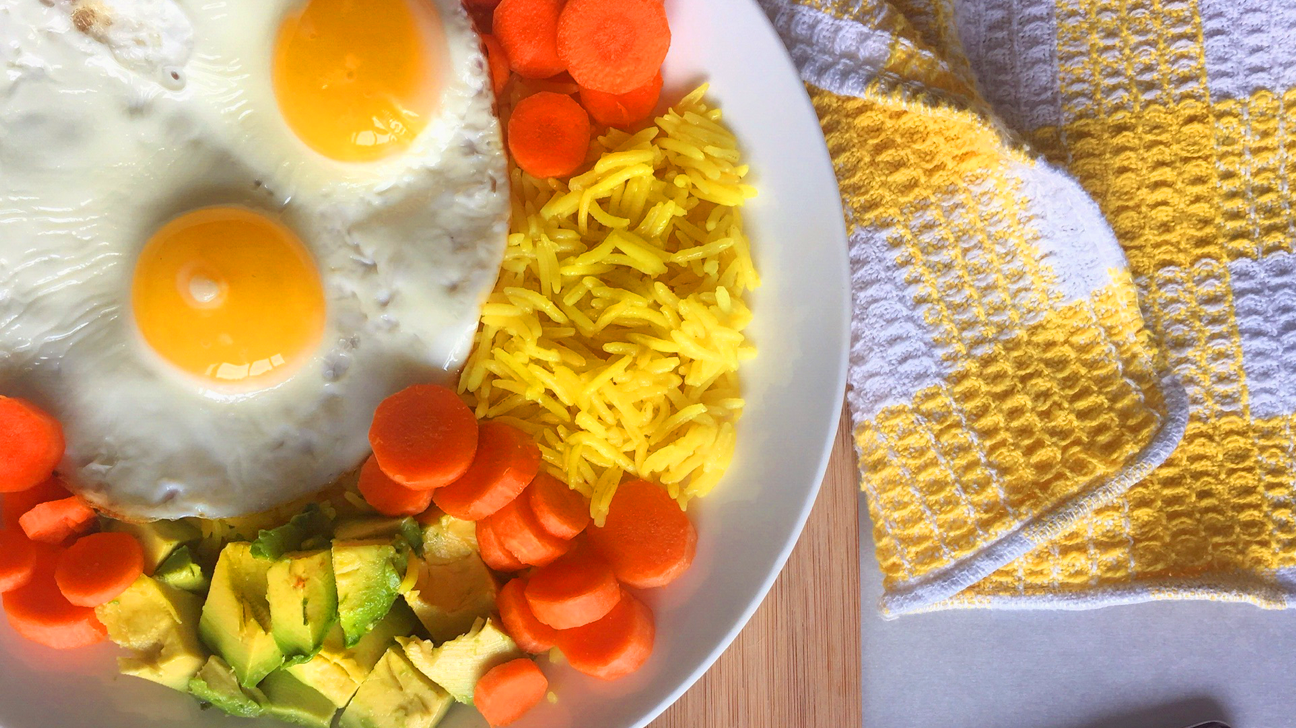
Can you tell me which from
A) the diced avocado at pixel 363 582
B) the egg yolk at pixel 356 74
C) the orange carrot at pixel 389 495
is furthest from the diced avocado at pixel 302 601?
the egg yolk at pixel 356 74

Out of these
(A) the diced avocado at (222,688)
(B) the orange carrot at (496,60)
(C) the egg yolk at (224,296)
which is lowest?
→ (A) the diced avocado at (222,688)

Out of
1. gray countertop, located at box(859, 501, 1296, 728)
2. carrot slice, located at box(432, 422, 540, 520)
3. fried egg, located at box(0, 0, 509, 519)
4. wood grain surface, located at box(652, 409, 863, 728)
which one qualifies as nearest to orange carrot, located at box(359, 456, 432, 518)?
carrot slice, located at box(432, 422, 540, 520)

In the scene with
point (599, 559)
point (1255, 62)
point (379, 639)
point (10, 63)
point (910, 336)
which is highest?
point (1255, 62)

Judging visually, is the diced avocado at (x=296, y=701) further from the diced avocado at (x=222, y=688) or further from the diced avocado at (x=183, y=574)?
the diced avocado at (x=183, y=574)

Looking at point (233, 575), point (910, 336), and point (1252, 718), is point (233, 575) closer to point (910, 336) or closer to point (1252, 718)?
point (910, 336)

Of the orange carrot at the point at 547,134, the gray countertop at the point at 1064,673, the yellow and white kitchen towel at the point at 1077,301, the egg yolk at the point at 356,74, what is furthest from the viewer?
the gray countertop at the point at 1064,673

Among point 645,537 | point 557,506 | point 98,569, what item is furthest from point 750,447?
point 98,569

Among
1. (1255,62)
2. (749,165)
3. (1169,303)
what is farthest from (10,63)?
(1255,62)
